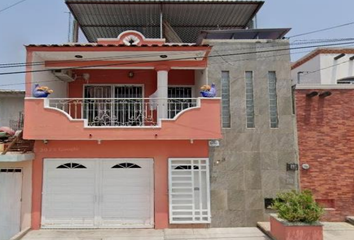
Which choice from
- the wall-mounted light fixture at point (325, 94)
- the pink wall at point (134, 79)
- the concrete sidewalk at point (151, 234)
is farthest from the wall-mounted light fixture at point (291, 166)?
the pink wall at point (134, 79)

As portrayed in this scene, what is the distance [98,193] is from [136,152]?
1.93 metres

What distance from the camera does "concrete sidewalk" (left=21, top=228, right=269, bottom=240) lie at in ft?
30.9

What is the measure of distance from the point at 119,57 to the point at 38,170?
4829mm

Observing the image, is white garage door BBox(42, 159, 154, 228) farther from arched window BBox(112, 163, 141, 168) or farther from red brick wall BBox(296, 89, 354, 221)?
red brick wall BBox(296, 89, 354, 221)

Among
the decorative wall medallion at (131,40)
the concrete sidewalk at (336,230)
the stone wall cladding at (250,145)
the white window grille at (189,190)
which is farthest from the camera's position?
the decorative wall medallion at (131,40)

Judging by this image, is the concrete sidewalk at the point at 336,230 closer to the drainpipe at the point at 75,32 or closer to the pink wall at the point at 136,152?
the pink wall at the point at 136,152

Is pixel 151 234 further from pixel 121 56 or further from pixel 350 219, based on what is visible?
pixel 350 219

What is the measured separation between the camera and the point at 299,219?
8.42 metres

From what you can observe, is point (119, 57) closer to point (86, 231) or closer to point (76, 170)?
point (76, 170)

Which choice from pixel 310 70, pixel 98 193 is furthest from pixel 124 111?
pixel 310 70

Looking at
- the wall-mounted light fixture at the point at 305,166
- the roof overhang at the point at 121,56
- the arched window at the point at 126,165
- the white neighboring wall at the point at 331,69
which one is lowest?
the wall-mounted light fixture at the point at 305,166

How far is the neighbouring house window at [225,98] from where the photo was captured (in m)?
10.9

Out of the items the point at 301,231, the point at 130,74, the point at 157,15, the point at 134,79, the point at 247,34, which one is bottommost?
the point at 301,231

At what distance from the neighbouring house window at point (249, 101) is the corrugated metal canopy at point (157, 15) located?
347 cm
